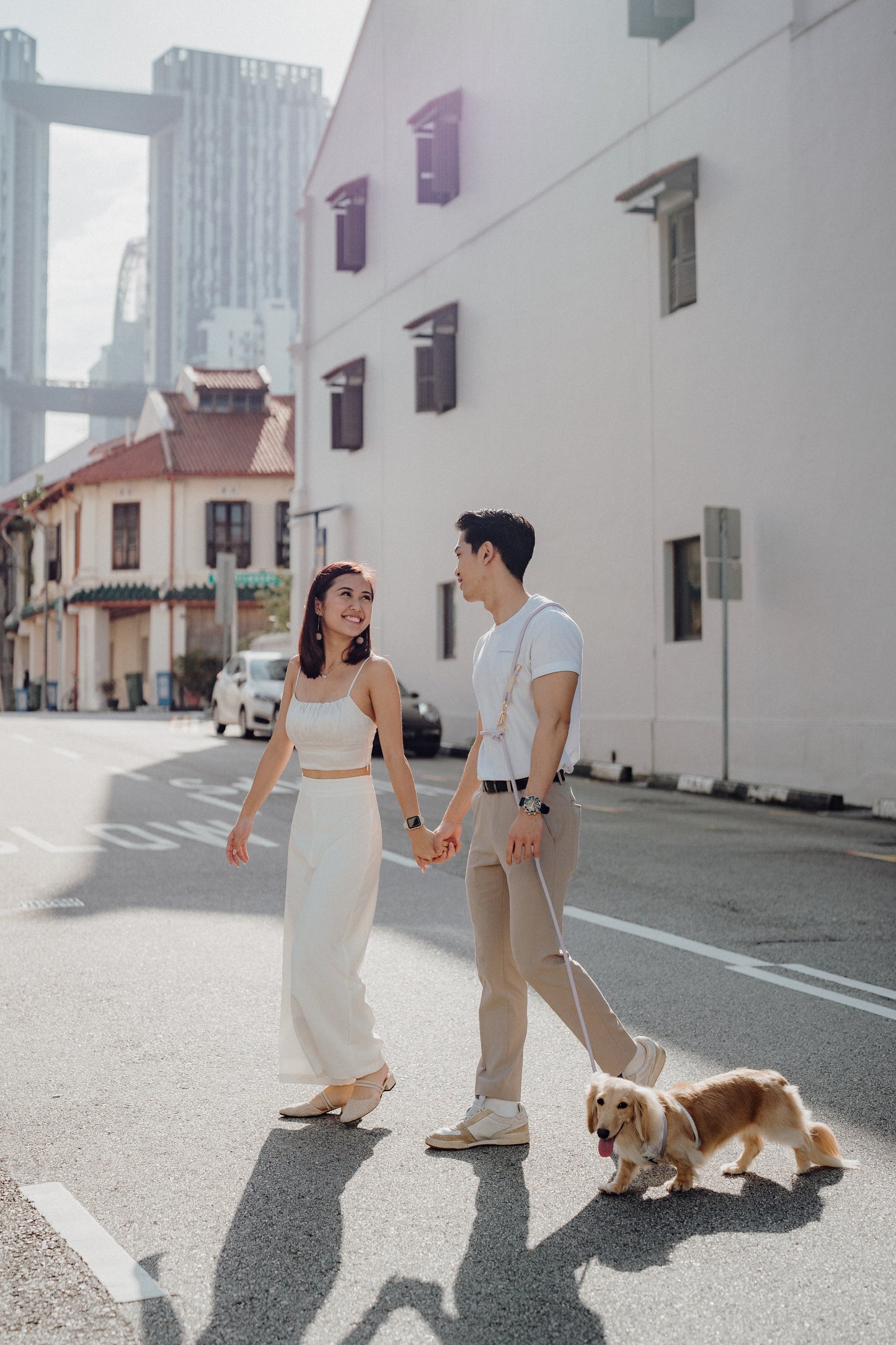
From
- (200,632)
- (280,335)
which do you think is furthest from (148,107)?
(200,632)

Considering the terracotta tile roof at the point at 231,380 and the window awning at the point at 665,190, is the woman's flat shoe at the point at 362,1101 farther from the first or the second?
the terracotta tile roof at the point at 231,380

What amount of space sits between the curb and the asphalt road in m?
5.56

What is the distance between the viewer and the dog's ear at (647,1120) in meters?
3.82

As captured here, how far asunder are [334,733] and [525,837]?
94 centimetres

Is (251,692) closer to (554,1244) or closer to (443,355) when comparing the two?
(443,355)

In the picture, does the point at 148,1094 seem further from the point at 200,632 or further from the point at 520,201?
the point at 200,632

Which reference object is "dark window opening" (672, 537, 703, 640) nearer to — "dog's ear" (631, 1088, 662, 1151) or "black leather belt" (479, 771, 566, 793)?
"black leather belt" (479, 771, 566, 793)

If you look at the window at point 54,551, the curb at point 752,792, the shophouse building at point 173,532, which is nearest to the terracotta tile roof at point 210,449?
the shophouse building at point 173,532

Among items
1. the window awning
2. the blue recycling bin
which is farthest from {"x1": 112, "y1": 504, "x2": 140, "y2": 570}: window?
the window awning

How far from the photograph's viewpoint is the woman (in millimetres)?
4676

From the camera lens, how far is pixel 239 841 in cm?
523

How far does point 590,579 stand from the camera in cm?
2198

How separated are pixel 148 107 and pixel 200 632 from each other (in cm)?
10640

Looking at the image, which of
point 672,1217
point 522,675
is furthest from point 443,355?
point 672,1217
